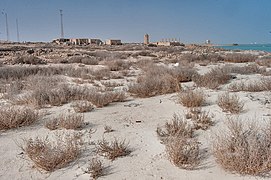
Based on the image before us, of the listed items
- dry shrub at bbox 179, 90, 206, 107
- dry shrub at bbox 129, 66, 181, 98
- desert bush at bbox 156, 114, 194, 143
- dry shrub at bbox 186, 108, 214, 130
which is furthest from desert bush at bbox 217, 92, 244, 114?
dry shrub at bbox 129, 66, 181, 98

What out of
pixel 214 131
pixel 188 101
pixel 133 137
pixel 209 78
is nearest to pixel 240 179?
pixel 214 131

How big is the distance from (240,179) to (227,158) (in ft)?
1.09

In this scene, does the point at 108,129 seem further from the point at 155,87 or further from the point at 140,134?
the point at 155,87

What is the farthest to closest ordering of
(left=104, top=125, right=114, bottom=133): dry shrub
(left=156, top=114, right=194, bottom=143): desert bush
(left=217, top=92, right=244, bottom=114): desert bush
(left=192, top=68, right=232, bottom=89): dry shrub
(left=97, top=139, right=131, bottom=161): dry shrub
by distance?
1. (left=192, top=68, right=232, bottom=89): dry shrub
2. (left=217, top=92, right=244, bottom=114): desert bush
3. (left=104, top=125, right=114, bottom=133): dry shrub
4. (left=156, top=114, right=194, bottom=143): desert bush
5. (left=97, top=139, right=131, bottom=161): dry shrub

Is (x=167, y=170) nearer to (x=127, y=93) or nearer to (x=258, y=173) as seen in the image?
(x=258, y=173)

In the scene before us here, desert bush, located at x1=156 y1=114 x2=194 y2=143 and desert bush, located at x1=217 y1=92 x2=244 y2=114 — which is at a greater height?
desert bush, located at x1=217 y1=92 x2=244 y2=114

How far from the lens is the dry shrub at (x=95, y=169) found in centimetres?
358

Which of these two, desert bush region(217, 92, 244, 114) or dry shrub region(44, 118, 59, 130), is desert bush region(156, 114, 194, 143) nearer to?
desert bush region(217, 92, 244, 114)

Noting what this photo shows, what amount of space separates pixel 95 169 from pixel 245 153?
7.30 feet

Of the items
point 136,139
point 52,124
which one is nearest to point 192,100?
point 136,139

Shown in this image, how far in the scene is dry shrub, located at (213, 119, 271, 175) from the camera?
337cm

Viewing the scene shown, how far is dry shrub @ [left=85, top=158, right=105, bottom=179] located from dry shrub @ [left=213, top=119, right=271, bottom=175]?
181 cm

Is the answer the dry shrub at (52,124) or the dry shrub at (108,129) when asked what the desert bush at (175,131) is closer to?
the dry shrub at (108,129)

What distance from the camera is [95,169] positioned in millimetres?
3617
